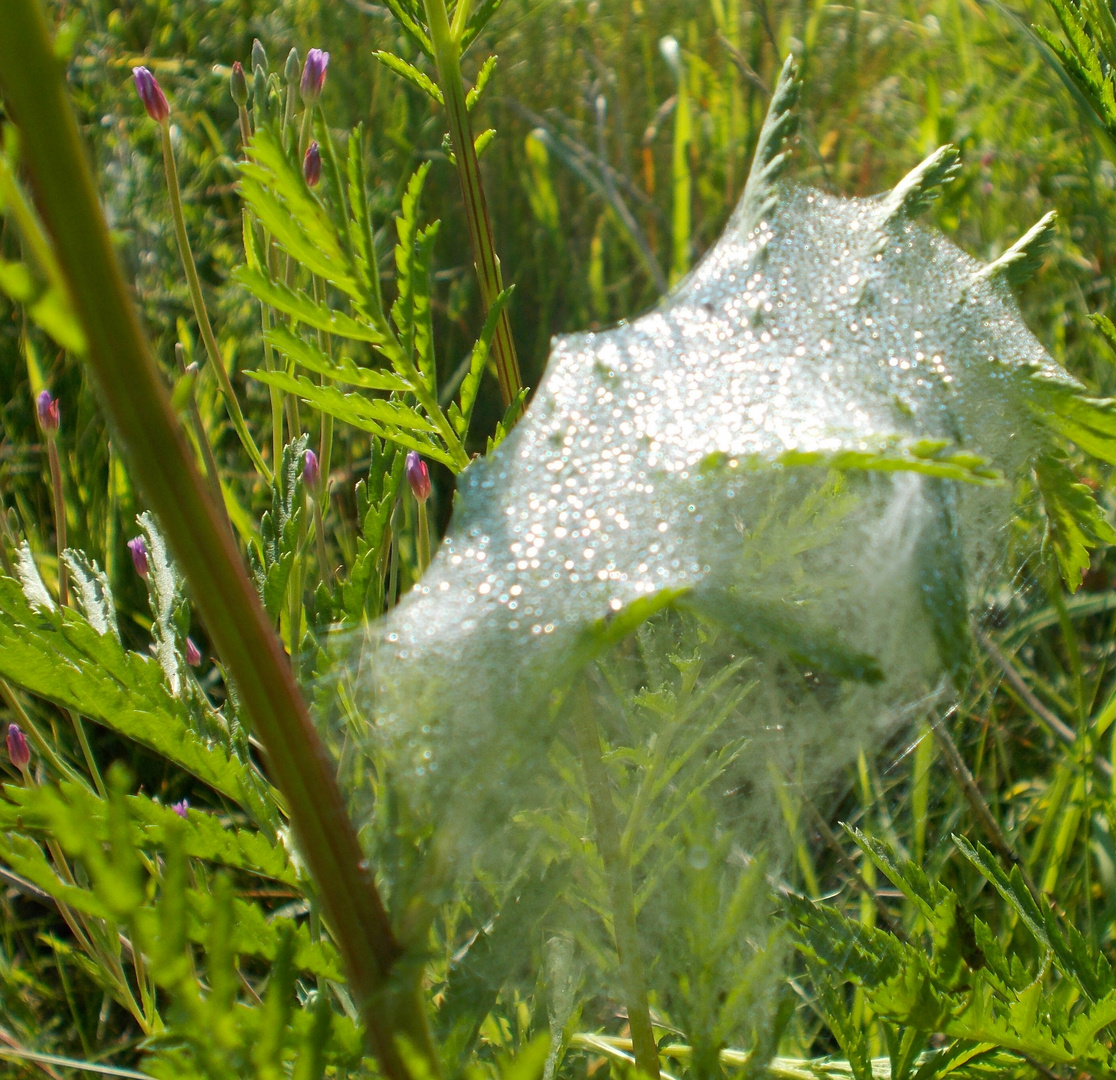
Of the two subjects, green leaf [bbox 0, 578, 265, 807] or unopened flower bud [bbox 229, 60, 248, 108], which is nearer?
green leaf [bbox 0, 578, 265, 807]

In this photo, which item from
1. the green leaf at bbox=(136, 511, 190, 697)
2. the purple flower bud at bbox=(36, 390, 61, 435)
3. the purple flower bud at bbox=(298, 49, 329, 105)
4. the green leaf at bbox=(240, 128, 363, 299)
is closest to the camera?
the green leaf at bbox=(240, 128, 363, 299)

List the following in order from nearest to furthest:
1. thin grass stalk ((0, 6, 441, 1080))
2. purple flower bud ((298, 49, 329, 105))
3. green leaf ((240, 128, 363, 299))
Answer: thin grass stalk ((0, 6, 441, 1080))
green leaf ((240, 128, 363, 299))
purple flower bud ((298, 49, 329, 105))

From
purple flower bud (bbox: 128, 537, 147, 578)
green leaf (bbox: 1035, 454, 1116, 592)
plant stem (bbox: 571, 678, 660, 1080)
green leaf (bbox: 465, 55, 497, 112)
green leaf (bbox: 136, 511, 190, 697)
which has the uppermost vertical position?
green leaf (bbox: 465, 55, 497, 112)

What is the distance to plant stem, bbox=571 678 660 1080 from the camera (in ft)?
2.07

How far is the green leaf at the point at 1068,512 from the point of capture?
65cm

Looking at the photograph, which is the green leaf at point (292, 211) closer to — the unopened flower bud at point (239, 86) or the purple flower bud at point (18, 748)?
the unopened flower bud at point (239, 86)

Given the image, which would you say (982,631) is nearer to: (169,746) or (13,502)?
(169,746)

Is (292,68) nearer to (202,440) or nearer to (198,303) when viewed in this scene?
(198,303)

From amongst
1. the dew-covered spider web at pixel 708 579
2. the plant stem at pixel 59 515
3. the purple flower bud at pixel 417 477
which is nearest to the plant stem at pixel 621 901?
the dew-covered spider web at pixel 708 579

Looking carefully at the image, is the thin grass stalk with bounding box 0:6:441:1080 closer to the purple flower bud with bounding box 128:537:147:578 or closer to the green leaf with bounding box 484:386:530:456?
the green leaf with bounding box 484:386:530:456

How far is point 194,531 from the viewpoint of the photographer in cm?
40

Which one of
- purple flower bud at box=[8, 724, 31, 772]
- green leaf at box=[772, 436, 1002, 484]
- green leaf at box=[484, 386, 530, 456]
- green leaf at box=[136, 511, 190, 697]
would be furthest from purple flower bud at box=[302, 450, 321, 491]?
green leaf at box=[772, 436, 1002, 484]

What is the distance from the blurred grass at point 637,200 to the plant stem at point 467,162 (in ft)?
1.86

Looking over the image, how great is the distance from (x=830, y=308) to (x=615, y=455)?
203 millimetres
